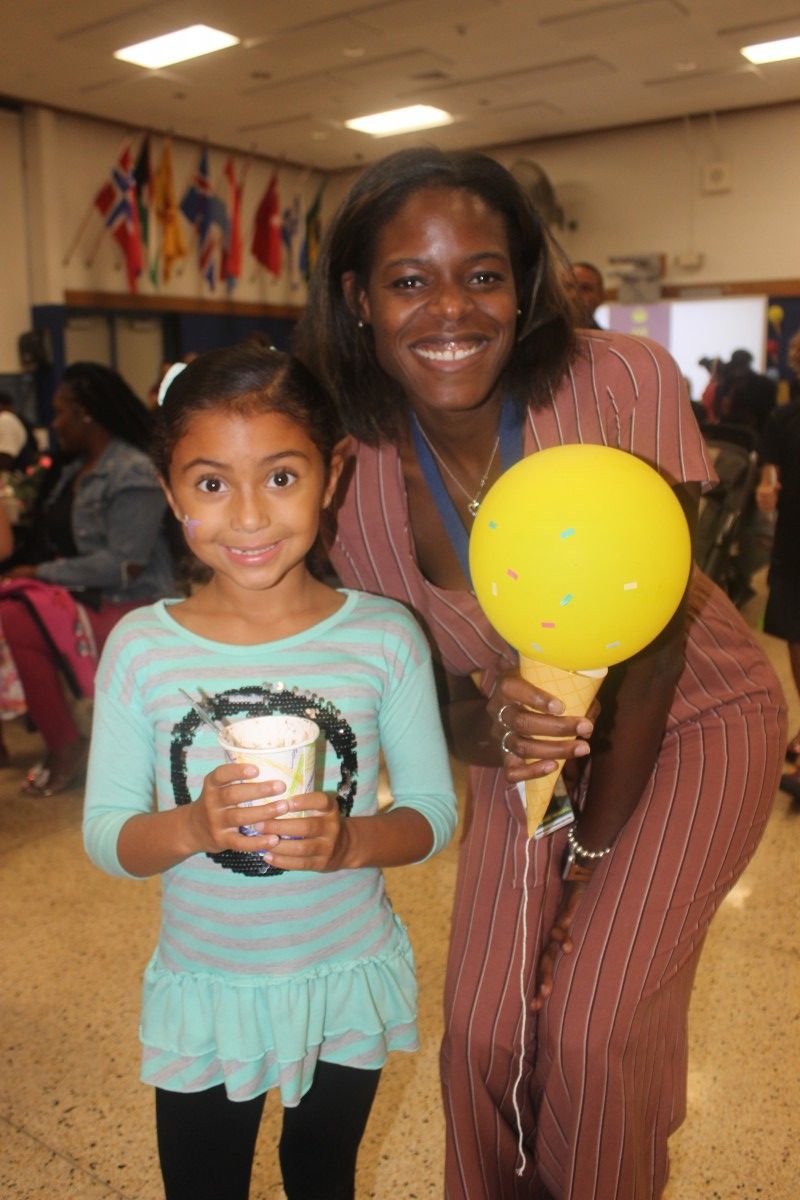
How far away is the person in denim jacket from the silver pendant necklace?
239 cm

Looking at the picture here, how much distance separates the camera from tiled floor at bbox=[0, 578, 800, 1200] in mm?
1884

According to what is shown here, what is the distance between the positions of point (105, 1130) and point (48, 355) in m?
9.17

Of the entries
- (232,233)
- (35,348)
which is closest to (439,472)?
(35,348)

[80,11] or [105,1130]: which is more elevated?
[80,11]

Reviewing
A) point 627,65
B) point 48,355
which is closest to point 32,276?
point 48,355

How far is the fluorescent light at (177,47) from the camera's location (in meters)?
7.69

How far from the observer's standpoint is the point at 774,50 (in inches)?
328

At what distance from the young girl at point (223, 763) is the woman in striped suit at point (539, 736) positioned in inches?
8.0

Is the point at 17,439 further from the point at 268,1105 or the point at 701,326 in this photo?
the point at 701,326

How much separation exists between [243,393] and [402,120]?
10.2 metres

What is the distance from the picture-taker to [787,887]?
10.00 ft

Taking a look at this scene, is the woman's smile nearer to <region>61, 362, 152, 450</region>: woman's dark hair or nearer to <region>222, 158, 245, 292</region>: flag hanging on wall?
<region>61, 362, 152, 450</region>: woman's dark hair

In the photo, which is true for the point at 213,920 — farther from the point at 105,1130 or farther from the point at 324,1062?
the point at 105,1130

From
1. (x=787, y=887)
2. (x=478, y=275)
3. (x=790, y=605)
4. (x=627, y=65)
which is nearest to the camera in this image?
(x=478, y=275)
